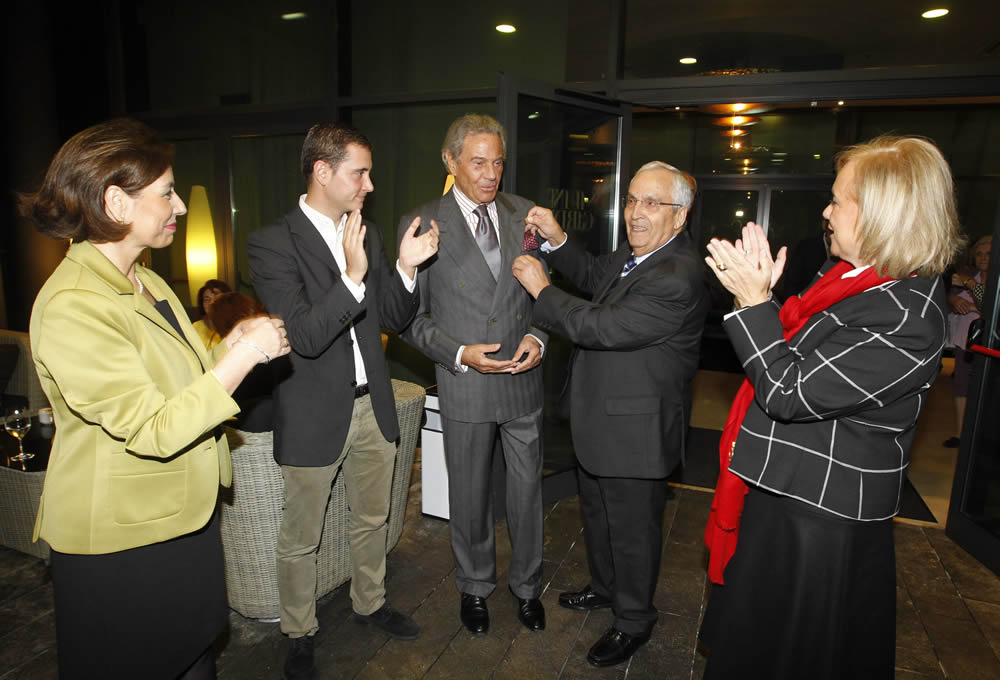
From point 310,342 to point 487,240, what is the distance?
87 centimetres

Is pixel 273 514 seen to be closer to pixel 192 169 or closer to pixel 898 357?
pixel 898 357

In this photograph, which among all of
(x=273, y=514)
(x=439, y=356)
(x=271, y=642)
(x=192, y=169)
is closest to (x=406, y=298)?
(x=439, y=356)

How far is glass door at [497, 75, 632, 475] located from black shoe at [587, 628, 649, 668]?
1114 millimetres

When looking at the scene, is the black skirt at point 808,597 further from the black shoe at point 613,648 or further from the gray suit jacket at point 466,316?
the gray suit jacket at point 466,316

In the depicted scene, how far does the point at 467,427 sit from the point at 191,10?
5271 millimetres

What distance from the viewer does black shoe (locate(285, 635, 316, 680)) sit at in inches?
90.7

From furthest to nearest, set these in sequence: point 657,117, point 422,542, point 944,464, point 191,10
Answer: point 657,117 < point 191,10 < point 944,464 < point 422,542

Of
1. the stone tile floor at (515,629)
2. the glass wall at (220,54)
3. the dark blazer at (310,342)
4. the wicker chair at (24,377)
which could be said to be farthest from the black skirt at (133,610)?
the glass wall at (220,54)

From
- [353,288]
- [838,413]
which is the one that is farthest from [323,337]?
[838,413]

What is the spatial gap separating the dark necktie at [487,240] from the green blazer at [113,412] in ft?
4.22

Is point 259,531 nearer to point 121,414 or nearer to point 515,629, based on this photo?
point 515,629

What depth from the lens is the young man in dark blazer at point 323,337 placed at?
2.09 meters

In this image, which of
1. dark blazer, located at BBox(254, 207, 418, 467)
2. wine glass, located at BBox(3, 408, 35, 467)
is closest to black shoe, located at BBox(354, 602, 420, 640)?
dark blazer, located at BBox(254, 207, 418, 467)

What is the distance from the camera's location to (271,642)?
2.55 metres
